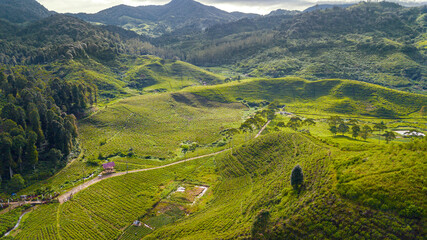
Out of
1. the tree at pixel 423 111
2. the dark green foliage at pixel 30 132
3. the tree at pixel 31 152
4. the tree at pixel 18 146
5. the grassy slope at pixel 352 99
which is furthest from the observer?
the grassy slope at pixel 352 99

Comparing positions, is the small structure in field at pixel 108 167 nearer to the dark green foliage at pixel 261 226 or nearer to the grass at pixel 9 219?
the grass at pixel 9 219

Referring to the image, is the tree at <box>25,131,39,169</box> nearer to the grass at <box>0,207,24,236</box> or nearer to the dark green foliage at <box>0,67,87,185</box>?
the dark green foliage at <box>0,67,87,185</box>

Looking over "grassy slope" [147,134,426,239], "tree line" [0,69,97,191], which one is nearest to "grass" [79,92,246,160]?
"tree line" [0,69,97,191]

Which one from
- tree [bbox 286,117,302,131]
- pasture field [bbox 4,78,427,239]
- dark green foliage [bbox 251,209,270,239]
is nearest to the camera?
pasture field [bbox 4,78,427,239]

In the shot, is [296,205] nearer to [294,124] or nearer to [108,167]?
[108,167]

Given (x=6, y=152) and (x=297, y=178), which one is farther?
(x=6, y=152)

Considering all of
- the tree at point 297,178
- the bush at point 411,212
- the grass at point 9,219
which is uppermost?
the bush at point 411,212

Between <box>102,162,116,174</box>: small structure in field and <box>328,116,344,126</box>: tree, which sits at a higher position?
<box>328,116,344,126</box>: tree

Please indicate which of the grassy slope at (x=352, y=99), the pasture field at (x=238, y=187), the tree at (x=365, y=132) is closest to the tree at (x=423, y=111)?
the grassy slope at (x=352, y=99)

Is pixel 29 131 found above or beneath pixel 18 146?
above

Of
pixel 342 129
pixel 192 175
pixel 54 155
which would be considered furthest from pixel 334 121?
pixel 54 155
